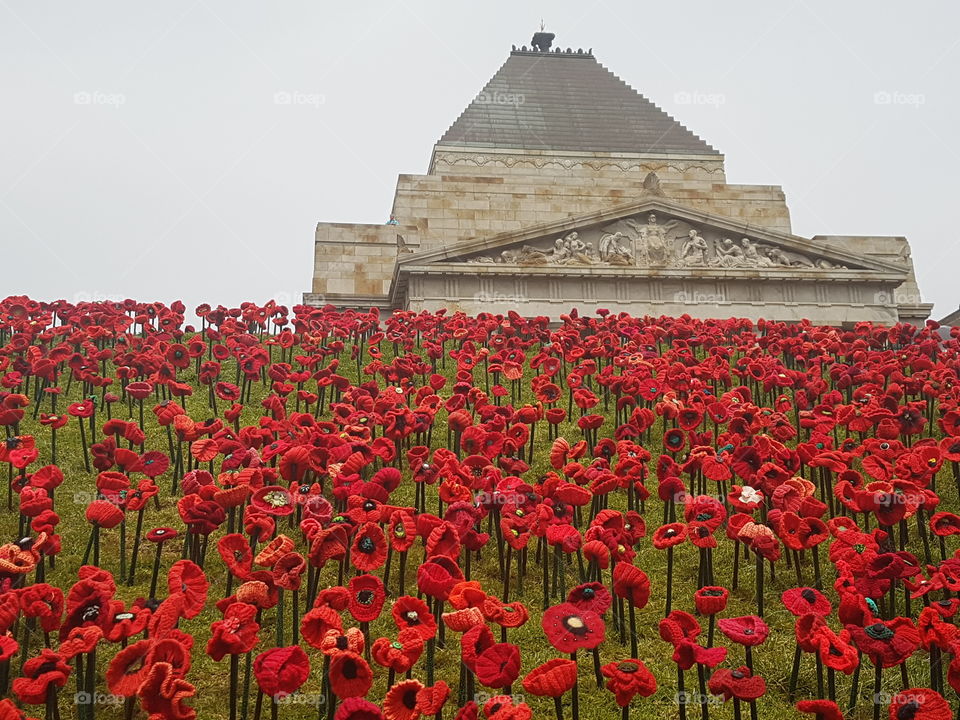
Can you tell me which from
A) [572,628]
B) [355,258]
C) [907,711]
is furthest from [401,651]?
[355,258]

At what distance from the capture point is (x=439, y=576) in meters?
5.77

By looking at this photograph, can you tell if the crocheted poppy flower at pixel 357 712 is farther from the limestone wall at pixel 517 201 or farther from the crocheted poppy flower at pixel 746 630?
the limestone wall at pixel 517 201

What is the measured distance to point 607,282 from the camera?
86.3 ft

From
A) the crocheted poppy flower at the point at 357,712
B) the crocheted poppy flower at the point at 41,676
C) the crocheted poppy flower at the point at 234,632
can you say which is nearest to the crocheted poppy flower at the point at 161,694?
the crocheted poppy flower at the point at 234,632

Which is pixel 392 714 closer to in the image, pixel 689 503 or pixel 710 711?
pixel 710 711

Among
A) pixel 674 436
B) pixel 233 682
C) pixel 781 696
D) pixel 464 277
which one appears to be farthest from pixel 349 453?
pixel 464 277

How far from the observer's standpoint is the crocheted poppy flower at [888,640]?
5.16m

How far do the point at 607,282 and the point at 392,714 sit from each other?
22550 mm

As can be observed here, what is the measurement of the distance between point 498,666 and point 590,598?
3.63ft

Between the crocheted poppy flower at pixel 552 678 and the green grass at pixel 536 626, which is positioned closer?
the crocheted poppy flower at pixel 552 678

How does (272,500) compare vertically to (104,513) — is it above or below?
above

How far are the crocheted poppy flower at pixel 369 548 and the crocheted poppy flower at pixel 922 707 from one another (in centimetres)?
356

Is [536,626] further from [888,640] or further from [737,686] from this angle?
[888,640]

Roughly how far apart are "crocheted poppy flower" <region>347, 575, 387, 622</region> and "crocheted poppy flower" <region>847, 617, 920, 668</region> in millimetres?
3033
